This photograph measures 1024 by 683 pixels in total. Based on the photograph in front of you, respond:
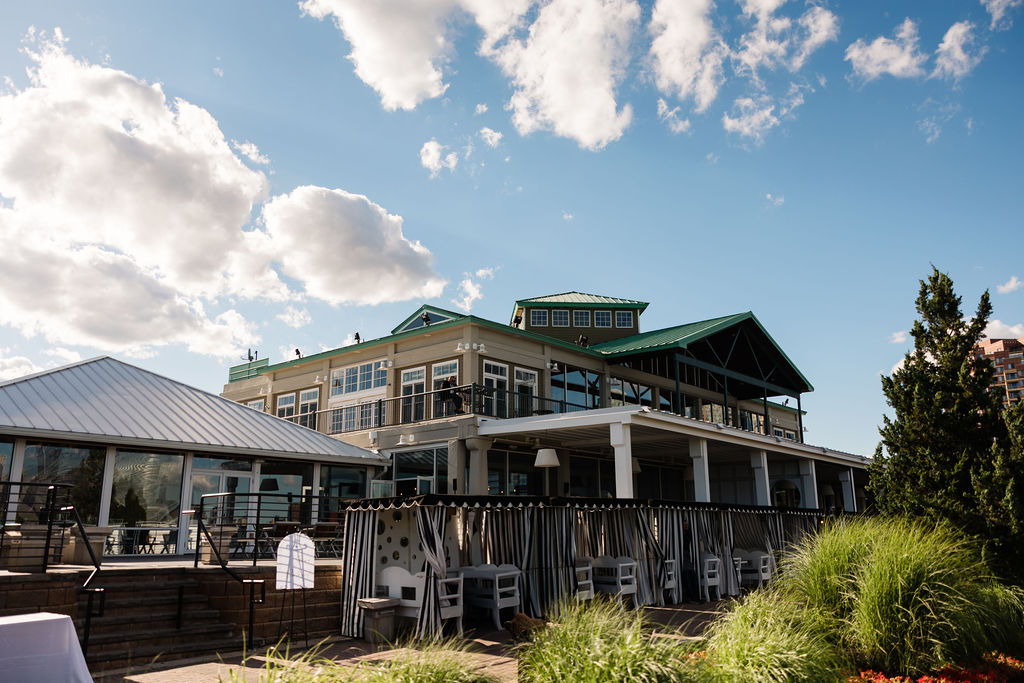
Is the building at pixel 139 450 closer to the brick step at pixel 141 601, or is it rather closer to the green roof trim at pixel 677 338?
the brick step at pixel 141 601

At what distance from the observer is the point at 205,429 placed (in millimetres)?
16703

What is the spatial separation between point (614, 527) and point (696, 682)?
7.91 meters

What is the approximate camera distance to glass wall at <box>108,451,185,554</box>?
15.0 meters

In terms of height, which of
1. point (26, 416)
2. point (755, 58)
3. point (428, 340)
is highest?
point (755, 58)

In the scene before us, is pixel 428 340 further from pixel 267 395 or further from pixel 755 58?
pixel 755 58

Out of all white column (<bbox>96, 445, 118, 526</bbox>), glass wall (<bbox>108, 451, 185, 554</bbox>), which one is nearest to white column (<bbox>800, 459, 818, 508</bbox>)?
glass wall (<bbox>108, 451, 185, 554</bbox>)

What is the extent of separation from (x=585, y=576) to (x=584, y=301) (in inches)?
661

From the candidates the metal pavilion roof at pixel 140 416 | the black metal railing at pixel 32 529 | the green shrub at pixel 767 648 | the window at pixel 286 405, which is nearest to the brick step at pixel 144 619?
the black metal railing at pixel 32 529

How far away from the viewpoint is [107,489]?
1489 centimetres

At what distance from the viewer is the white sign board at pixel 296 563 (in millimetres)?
8805

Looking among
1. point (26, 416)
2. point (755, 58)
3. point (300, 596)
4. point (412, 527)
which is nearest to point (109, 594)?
point (300, 596)

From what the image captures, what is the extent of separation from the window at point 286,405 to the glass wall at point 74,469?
38.1ft

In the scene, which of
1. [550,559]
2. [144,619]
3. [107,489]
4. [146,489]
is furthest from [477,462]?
[144,619]

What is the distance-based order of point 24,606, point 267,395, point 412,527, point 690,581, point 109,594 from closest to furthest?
point 24,606, point 109,594, point 412,527, point 690,581, point 267,395
